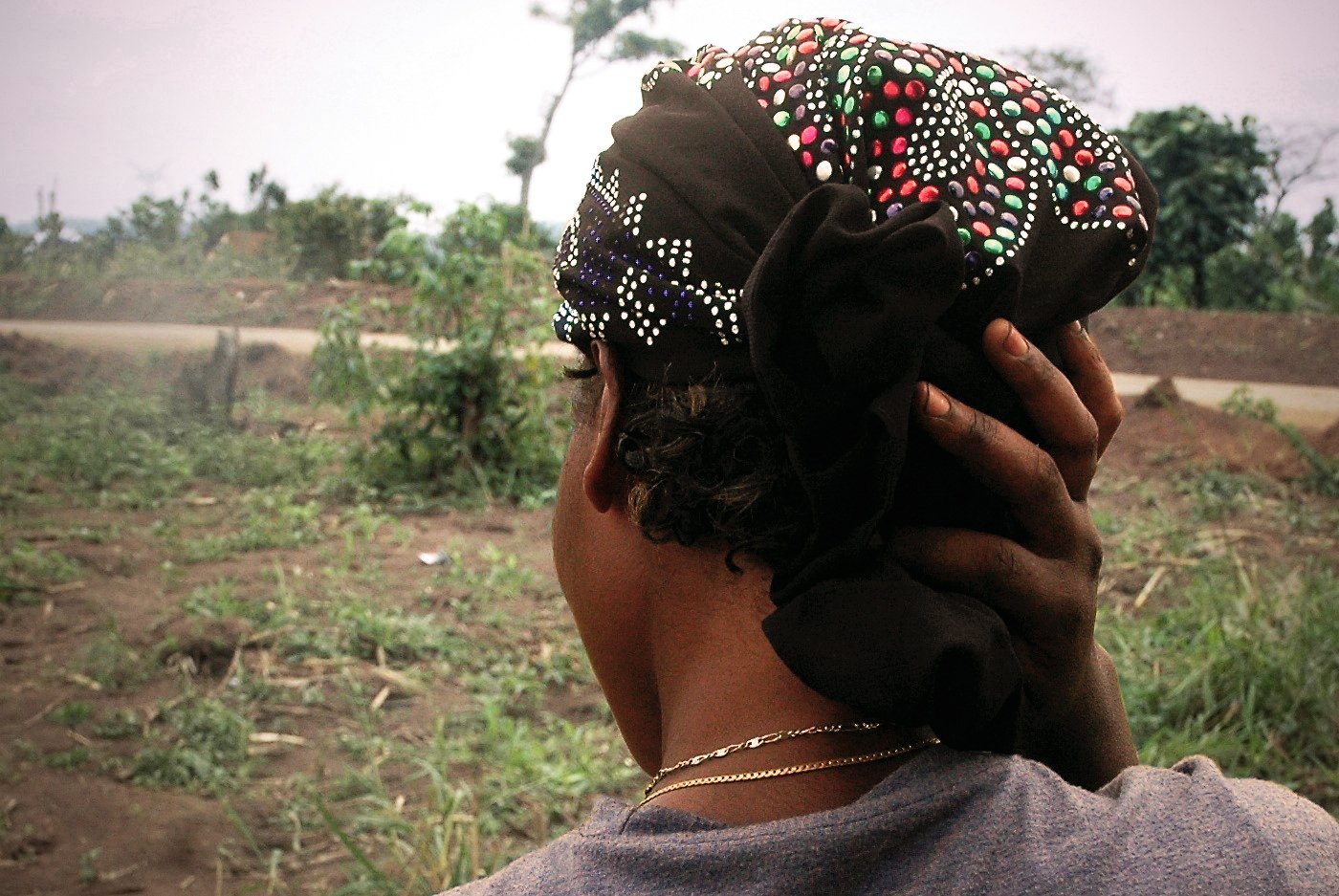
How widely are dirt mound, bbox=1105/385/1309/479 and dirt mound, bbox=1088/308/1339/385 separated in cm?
201

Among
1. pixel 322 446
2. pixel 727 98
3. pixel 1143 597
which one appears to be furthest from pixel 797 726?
pixel 322 446

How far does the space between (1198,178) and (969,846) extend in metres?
13.9

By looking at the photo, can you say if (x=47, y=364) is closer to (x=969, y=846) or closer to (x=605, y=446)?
(x=605, y=446)

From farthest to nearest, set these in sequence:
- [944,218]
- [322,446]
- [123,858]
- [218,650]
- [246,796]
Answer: [322,446] < [218,650] < [246,796] < [123,858] < [944,218]

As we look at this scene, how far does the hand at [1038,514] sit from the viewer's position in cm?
111

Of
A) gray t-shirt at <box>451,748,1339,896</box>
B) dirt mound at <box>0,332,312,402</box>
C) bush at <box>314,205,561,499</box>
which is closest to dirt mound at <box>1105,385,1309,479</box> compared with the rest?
bush at <box>314,205,561,499</box>

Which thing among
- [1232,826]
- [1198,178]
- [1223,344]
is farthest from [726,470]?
[1198,178]

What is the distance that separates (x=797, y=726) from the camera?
44.8 inches

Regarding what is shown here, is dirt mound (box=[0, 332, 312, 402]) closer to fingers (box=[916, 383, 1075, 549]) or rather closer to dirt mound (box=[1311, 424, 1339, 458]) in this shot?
fingers (box=[916, 383, 1075, 549])

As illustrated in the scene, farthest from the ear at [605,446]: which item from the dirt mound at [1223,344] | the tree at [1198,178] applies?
the tree at [1198,178]

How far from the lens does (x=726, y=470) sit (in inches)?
45.8

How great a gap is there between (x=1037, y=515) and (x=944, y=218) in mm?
342

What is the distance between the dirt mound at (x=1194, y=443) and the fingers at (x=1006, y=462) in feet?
19.5

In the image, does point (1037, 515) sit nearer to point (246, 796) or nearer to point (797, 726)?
point (797, 726)
